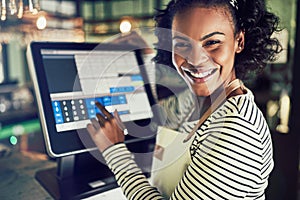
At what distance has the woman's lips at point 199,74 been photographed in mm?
907

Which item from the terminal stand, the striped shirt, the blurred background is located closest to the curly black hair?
the blurred background

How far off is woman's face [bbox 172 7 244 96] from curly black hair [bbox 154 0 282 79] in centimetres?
2

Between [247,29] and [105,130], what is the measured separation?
0.52 metres

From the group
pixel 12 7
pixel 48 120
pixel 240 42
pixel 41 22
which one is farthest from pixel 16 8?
pixel 240 42

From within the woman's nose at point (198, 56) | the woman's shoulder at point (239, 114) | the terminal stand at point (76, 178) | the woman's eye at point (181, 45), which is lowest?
the terminal stand at point (76, 178)

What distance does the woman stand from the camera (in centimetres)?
73

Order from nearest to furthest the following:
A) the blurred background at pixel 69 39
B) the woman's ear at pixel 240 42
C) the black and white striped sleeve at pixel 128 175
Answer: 1. the black and white striped sleeve at pixel 128 175
2. the woman's ear at pixel 240 42
3. the blurred background at pixel 69 39

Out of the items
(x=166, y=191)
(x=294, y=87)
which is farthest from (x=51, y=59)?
(x=294, y=87)

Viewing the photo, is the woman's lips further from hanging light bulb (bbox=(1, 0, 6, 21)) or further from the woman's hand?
hanging light bulb (bbox=(1, 0, 6, 21))

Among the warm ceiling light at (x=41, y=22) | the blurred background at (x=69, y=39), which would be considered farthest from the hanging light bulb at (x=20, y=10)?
the warm ceiling light at (x=41, y=22)

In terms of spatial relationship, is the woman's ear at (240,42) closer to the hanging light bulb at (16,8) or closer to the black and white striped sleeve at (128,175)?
the black and white striped sleeve at (128,175)

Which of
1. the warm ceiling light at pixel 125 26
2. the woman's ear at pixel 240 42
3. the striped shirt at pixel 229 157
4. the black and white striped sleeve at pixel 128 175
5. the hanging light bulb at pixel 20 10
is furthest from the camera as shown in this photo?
the warm ceiling light at pixel 125 26

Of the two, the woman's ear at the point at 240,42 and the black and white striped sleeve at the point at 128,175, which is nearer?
the black and white striped sleeve at the point at 128,175

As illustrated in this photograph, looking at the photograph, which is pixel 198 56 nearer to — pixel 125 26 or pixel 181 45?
pixel 181 45
